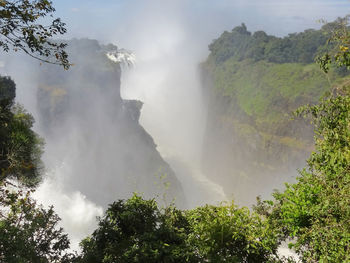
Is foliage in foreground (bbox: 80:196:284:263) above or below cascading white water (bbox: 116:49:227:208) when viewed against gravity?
below

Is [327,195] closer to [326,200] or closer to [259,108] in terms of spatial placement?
[326,200]

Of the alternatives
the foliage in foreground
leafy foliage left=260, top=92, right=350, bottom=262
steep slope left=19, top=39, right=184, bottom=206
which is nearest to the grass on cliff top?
steep slope left=19, top=39, right=184, bottom=206

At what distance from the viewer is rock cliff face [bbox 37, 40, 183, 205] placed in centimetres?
4559

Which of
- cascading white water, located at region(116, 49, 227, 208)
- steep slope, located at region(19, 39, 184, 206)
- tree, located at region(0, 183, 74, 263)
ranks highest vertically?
cascading white water, located at region(116, 49, 227, 208)

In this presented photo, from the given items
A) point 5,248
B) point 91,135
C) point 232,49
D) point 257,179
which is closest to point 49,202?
point 91,135


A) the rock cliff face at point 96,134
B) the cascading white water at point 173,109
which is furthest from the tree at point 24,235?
the cascading white water at point 173,109

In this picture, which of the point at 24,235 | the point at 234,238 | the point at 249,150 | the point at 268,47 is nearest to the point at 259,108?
the point at 249,150

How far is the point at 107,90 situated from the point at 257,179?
35261 millimetres

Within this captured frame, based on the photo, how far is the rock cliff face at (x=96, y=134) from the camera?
4559 centimetres

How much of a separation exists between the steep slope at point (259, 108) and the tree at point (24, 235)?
34.0m

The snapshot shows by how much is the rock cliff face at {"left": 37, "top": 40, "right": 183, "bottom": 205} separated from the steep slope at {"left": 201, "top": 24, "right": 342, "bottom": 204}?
572 inches

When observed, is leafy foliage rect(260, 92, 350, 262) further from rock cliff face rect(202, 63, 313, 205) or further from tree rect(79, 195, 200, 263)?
rock cliff face rect(202, 63, 313, 205)

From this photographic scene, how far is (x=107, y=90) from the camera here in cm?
5616

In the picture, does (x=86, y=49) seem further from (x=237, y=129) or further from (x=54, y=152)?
(x=237, y=129)
